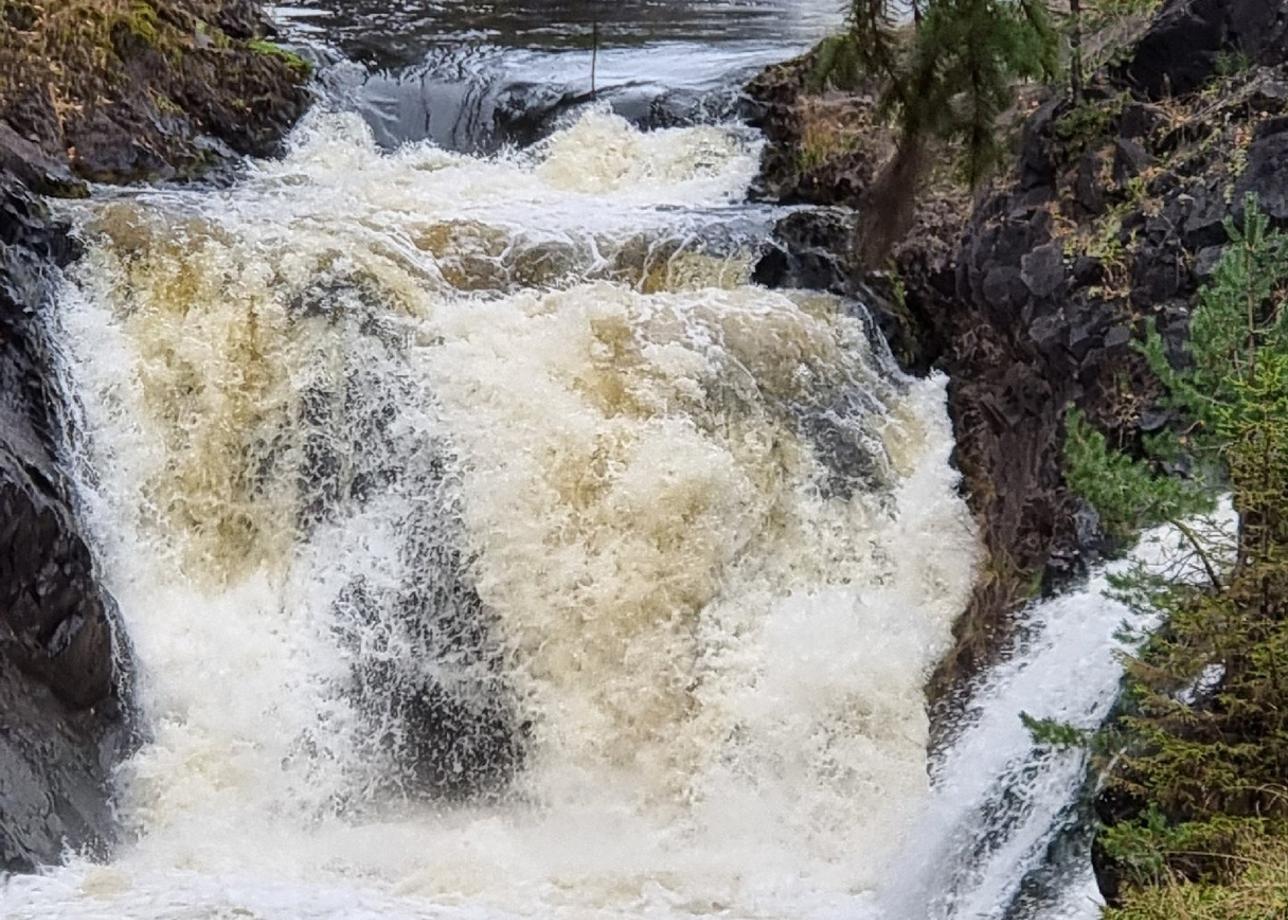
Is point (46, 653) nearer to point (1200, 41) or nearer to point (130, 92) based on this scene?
point (130, 92)

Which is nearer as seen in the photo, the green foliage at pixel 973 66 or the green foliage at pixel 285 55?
the green foliage at pixel 973 66

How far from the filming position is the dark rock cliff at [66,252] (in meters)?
6.62

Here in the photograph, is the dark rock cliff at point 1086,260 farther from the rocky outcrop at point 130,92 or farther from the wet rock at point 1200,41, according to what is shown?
the rocky outcrop at point 130,92

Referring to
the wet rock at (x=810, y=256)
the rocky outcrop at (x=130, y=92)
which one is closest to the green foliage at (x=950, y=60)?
the wet rock at (x=810, y=256)

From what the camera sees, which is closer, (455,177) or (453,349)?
(453,349)

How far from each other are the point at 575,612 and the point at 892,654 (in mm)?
1747

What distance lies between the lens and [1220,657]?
14.9 ft

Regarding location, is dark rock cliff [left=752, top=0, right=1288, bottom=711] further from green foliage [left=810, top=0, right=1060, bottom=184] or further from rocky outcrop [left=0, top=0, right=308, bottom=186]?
rocky outcrop [left=0, top=0, right=308, bottom=186]

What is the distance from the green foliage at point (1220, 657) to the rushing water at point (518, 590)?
3.43ft

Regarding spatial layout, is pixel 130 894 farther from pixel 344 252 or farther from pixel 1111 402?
pixel 1111 402

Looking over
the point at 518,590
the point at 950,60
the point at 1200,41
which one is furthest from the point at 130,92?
the point at 1200,41

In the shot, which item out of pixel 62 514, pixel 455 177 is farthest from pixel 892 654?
pixel 455 177

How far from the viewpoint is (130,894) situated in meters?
5.62

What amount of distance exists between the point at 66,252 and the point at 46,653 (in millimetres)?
2876
